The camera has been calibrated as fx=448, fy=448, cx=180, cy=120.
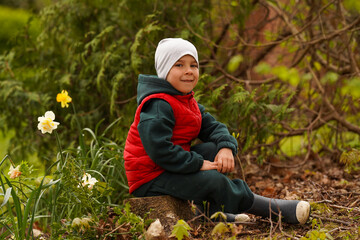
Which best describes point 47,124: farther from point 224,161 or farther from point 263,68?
point 263,68

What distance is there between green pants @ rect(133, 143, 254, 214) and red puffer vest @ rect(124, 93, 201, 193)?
0.19 ft

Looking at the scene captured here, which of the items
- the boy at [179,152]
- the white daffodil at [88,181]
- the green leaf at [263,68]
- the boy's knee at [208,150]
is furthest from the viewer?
the green leaf at [263,68]

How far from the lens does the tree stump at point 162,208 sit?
8.98ft

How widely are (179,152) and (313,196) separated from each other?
1411 mm

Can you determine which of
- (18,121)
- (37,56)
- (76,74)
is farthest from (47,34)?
(18,121)

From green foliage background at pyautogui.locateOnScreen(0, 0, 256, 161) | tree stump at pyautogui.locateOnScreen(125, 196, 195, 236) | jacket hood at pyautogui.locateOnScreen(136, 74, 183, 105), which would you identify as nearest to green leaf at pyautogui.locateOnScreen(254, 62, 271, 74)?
green foliage background at pyautogui.locateOnScreen(0, 0, 256, 161)

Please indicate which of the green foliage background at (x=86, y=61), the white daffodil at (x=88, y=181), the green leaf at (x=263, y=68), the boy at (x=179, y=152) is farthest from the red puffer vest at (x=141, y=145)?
the green leaf at (x=263, y=68)

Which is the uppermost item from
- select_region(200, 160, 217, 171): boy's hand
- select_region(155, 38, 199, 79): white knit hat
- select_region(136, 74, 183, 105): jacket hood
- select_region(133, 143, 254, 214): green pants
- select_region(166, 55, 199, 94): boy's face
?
select_region(155, 38, 199, 79): white knit hat

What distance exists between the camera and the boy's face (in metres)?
2.81

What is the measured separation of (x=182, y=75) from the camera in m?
2.81

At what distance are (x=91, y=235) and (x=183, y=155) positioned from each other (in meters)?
0.73

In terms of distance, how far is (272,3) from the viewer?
17.3ft

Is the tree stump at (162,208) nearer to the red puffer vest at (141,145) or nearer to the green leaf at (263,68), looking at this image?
the red puffer vest at (141,145)

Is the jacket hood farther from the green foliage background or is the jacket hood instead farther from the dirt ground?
the green foliage background
